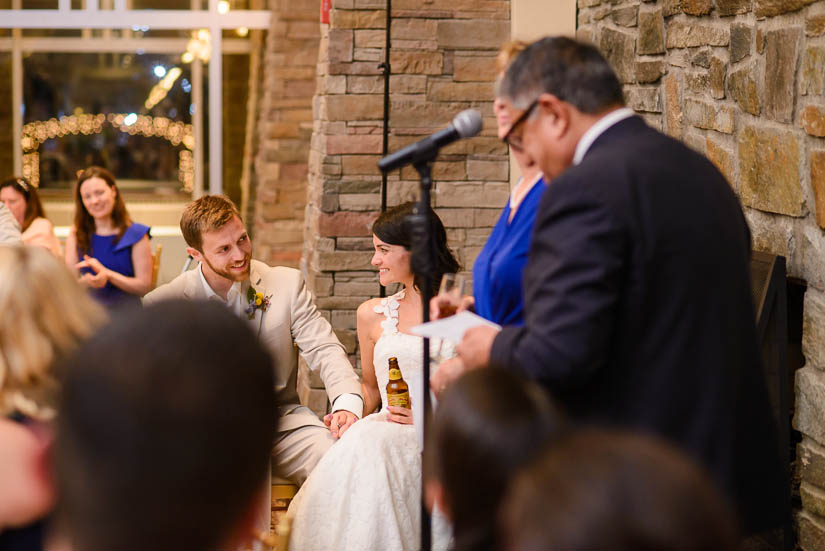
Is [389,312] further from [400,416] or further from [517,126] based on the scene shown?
[517,126]

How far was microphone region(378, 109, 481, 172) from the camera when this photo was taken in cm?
199

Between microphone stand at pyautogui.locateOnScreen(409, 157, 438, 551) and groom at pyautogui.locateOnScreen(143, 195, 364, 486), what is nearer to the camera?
microphone stand at pyautogui.locateOnScreen(409, 157, 438, 551)

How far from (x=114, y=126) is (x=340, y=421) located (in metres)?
5.29

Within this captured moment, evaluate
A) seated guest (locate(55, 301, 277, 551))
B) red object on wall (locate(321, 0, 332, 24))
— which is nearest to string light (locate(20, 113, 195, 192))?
red object on wall (locate(321, 0, 332, 24))

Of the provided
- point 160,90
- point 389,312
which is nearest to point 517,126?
point 389,312

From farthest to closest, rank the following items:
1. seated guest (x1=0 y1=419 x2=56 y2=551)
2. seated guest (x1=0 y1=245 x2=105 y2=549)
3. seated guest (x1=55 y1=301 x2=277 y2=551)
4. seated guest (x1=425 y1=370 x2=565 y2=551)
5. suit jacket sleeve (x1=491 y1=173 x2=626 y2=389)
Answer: suit jacket sleeve (x1=491 y1=173 x2=626 y2=389) < seated guest (x1=0 y1=245 x2=105 y2=549) < seated guest (x1=0 y1=419 x2=56 y2=551) < seated guest (x1=425 y1=370 x2=565 y2=551) < seated guest (x1=55 y1=301 x2=277 y2=551)

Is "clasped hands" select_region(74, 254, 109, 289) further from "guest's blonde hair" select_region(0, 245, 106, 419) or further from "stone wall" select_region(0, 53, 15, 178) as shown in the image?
"guest's blonde hair" select_region(0, 245, 106, 419)

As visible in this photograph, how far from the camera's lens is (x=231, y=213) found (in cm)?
351

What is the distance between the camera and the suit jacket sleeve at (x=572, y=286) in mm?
1659

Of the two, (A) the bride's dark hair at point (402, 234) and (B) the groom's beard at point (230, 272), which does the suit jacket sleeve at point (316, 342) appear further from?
(A) the bride's dark hair at point (402, 234)

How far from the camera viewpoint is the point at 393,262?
344 centimetres

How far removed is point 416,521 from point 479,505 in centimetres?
171

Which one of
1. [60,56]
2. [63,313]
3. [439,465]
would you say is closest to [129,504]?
[439,465]

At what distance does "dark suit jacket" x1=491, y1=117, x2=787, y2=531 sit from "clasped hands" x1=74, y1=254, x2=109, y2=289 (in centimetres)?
392
